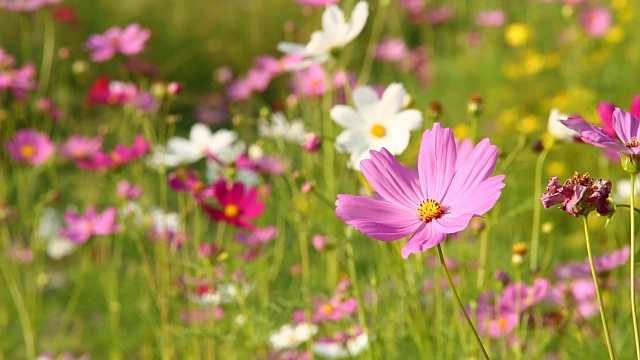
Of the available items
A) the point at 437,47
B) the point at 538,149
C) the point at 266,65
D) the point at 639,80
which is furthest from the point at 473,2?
the point at 538,149

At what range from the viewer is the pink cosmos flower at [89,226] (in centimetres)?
155

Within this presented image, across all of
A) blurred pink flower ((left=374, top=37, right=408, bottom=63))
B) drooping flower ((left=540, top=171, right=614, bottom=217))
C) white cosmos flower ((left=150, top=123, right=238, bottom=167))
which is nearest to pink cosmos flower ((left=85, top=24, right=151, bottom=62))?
white cosmos flower ((left=150, top=123, right=238, bottom=167))

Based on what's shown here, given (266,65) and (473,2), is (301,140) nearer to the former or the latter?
(266,65)

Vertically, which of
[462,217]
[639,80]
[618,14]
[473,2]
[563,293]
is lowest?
[563,293]

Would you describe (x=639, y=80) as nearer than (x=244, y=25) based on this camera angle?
Yes

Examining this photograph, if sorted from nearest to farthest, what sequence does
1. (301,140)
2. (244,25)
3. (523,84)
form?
1. (301,140)
2. (523,84)
3. (244,25)

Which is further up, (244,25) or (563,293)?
(244,25)

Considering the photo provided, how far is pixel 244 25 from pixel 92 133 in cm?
135

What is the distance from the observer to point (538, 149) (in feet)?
3.57

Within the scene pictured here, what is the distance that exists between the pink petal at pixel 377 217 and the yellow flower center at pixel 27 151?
1.43m

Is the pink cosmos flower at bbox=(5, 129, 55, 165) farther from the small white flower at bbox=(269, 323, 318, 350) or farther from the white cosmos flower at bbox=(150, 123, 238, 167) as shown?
the small white flower at bbox=(269, 323, 318, 350)

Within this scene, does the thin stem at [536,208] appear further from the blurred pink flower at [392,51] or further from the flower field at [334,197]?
the blurred pink flower at [392,51]

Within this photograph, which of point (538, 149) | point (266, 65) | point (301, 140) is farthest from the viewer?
point (266, 65)

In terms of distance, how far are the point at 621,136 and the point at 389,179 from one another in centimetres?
17
